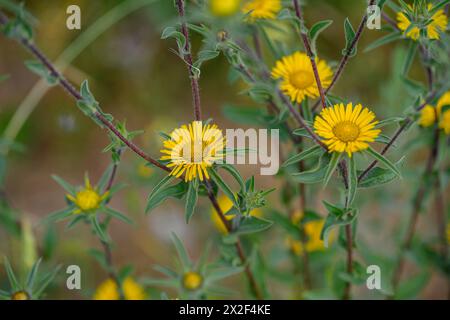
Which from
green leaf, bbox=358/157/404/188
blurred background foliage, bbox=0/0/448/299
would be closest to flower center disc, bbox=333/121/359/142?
green leaf, bbox=358/157/404/188

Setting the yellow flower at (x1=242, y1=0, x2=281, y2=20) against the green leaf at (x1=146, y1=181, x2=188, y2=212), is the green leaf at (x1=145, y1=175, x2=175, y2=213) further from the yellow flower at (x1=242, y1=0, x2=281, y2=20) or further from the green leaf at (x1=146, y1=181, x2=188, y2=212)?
the yellow flower at (x1=242, y1=0, x2=281, y2=20)

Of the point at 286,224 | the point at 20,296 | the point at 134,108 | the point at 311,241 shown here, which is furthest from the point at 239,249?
the point at 134,108

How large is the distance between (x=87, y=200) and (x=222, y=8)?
0.63 m

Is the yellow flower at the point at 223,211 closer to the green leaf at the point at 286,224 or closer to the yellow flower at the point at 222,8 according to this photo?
the green leaf at the point at 286,224

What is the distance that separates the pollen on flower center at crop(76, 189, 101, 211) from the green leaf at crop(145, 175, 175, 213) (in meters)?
0.27

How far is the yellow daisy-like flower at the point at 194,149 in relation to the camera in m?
1.19

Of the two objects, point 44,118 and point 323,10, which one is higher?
point 323,10

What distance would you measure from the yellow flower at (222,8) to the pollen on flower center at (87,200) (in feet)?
1.94

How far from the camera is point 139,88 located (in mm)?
2873

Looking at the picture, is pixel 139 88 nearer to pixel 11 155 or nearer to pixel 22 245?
pixel 11 155

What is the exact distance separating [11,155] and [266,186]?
4.28 feet
